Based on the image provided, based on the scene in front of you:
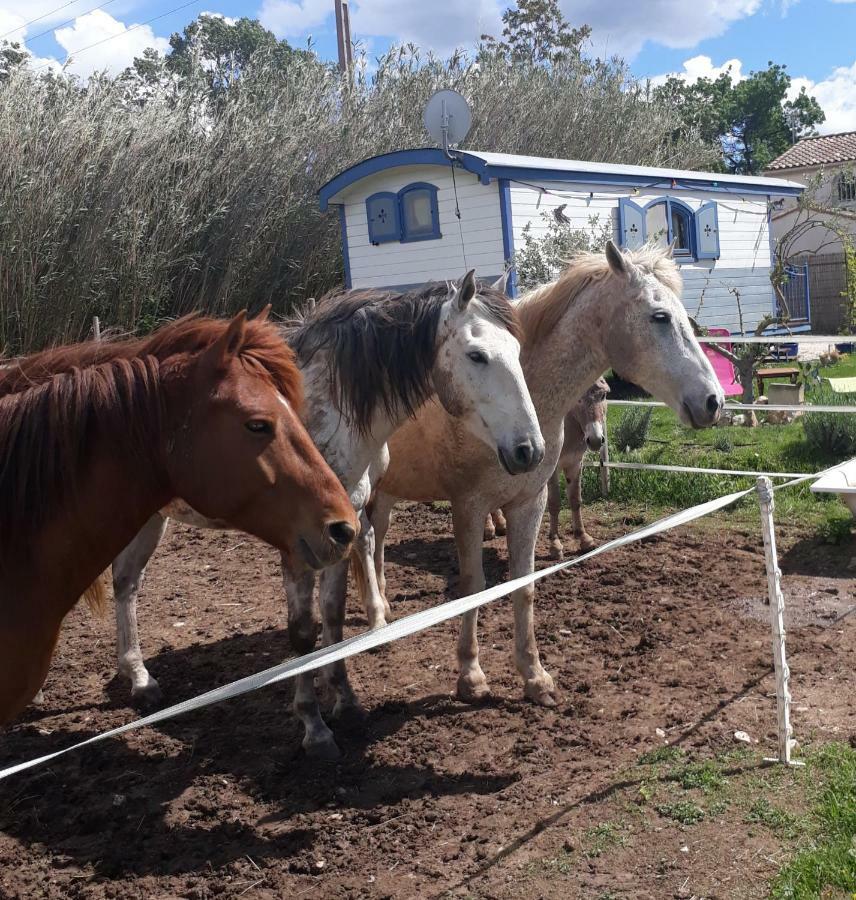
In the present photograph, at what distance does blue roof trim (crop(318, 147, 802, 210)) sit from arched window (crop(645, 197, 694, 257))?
0.31 meters

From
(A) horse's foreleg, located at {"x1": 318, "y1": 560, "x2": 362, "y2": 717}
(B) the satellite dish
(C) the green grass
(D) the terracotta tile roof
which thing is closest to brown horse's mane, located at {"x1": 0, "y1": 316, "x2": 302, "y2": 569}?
(A) horse's foreleg, located at {"x1": 318, "y1": 560, "x2": 362, "y2": 717}

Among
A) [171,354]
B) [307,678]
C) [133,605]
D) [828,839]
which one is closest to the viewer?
[171,354]

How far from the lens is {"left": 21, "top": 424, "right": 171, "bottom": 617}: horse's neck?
2.48m

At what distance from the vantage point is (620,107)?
22.0m

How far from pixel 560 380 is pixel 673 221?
1133cm

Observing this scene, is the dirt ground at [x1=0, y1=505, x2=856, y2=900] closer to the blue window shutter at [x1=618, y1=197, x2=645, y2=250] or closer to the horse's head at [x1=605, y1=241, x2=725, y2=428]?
the horse's head at [x1=605, y1=241, x2=725, y2=428]

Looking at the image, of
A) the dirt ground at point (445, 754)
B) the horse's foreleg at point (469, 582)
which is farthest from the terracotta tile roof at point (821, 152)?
the horse's foreleg at point (469, 582)

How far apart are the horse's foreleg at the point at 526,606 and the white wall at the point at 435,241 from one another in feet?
25.7

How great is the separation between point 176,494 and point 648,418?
24.2ft

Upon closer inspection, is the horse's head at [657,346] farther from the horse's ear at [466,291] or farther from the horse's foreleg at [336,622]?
the horse's foreleg at [336,622]

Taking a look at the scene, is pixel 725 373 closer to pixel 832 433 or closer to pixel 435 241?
pixel 832 433

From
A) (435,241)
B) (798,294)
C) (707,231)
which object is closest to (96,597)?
(435,241)

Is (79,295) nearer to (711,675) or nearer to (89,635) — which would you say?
(89,635)

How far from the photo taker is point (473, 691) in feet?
14.9
